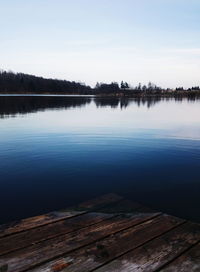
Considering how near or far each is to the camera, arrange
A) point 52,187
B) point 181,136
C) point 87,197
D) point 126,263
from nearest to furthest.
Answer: point 126,263 → point 87,197 → point 52,187 → point 181,136

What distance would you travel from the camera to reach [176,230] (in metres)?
4.91

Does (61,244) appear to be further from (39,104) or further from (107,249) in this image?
(39,104)

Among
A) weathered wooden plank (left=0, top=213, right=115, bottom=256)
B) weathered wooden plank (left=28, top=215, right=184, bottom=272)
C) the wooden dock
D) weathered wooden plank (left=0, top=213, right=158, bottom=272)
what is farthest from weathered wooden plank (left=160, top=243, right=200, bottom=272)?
weathered wooden plank (left=0, top=213, right=115, bottom=256)

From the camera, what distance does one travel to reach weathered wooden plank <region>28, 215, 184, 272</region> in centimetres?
360

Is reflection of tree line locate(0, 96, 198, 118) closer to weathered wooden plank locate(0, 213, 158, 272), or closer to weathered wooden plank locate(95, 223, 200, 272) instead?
weathered wooden plank locate(0, 213, 158, 272)

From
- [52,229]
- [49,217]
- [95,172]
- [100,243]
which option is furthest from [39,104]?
[100,243]

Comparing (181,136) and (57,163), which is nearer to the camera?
(57,163)

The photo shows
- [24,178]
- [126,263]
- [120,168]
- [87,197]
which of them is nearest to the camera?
[126,263]

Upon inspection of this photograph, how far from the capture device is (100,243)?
4.24m

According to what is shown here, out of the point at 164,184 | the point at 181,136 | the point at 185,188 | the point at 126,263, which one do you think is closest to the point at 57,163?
the point at 164,184

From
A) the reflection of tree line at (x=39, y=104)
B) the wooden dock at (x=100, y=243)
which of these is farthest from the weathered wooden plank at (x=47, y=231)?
the reflection of tree line at (x=39, y=104)

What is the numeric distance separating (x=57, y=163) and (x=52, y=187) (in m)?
2.65

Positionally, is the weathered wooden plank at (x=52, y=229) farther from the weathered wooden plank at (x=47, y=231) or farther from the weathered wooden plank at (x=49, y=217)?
the weathered wooden plank at (x=49, y=217)

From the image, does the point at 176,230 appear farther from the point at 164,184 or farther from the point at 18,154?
the point at 18,154
